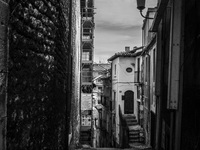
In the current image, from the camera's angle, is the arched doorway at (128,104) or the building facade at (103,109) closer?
the arched doorway at (128,104)

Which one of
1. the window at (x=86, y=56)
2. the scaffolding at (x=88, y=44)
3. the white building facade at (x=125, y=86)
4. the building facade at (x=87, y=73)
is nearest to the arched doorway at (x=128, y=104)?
the white building facade at (x=125, y=86)

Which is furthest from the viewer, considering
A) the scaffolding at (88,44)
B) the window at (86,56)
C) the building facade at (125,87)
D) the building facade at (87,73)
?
the building facade at (125,87)

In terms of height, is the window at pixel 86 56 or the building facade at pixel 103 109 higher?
the window at pixel 86 56

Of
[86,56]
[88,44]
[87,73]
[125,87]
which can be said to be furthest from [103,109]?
[88,44]

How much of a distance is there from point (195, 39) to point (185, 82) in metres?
1.04

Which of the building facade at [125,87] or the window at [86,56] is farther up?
the window at [86,56]

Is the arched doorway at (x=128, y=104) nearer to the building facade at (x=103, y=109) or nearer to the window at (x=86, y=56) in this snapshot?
the building facade at (x=103, y=109)

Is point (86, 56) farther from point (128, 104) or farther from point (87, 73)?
point (128, 104)

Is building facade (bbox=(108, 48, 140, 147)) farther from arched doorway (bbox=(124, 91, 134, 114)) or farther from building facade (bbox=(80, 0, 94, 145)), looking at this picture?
building facade (bbox=(80, 0, 94, 145))

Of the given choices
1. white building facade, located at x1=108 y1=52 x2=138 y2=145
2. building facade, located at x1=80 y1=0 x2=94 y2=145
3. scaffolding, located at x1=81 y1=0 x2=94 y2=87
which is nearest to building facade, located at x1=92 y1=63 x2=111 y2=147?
white building facade, located at x1=108 y1=52 x2=138 y2=145

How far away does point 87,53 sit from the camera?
79.4 feet

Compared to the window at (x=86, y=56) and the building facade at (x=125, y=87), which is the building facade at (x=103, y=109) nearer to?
the building facade at (x=125, y=87)

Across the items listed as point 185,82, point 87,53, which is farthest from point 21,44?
point 87,53

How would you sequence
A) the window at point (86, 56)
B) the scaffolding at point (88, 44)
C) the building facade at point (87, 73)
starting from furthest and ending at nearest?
the window at point (86, 56) → the scaffolding at point (88, 44) → the building facade at point (87, 73)
